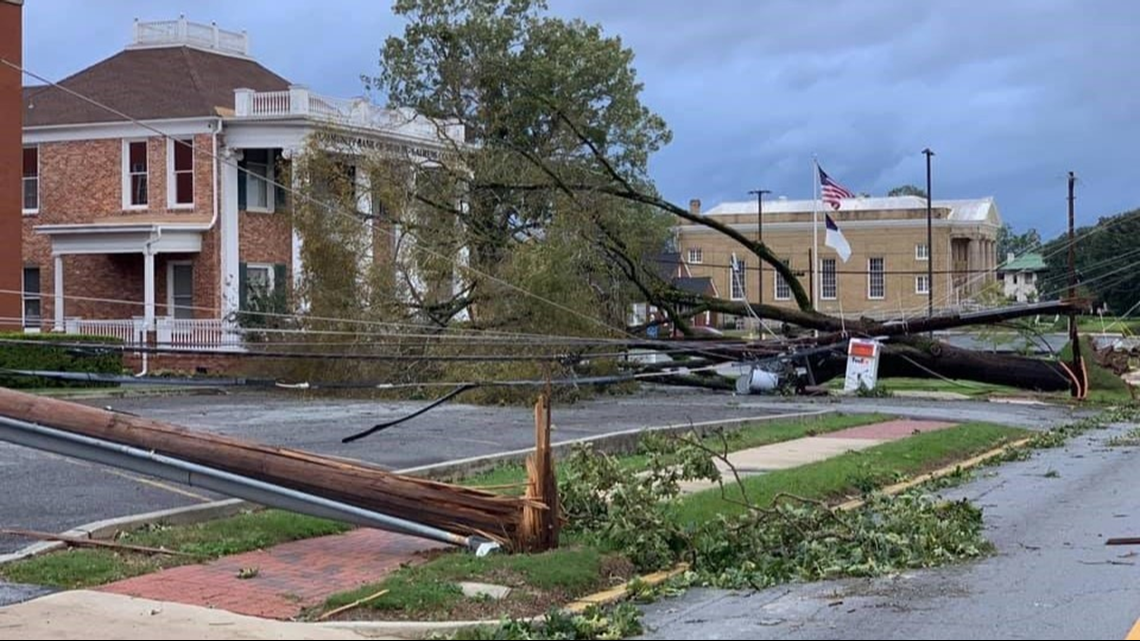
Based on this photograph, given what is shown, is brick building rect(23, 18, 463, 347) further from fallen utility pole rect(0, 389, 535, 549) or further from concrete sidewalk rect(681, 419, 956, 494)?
fallen utility pole rect(0, 389, 535, 549)

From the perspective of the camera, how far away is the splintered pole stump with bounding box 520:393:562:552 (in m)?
10.5

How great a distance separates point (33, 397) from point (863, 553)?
22.6ft

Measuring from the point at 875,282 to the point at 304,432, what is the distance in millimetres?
67656

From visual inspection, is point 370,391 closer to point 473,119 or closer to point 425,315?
point 425,315

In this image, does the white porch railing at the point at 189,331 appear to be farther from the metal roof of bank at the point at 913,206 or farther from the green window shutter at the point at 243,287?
the metal roof of bank at the point at 913,206

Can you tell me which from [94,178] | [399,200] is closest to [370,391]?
[399,200]

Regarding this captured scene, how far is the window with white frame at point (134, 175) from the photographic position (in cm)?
3803

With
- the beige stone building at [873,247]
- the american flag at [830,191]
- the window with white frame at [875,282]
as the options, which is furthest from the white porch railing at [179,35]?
the window with white frame at [875,282]

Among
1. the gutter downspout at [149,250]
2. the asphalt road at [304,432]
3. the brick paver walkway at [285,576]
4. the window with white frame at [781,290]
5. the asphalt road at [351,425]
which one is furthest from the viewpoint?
the window with white frame at [781,290]

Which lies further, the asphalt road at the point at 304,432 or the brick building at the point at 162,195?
the brick building at the point at 162,195

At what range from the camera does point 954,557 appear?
428 inches

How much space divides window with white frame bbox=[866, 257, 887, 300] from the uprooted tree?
3934 centimetres

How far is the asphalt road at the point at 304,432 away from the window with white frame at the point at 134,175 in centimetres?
1054

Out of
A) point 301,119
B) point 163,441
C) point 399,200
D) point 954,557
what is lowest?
point 954,557
